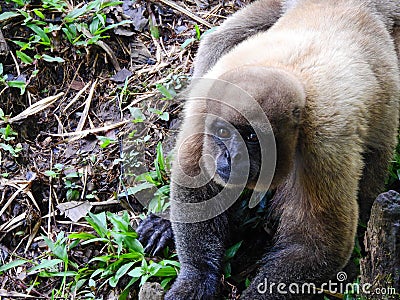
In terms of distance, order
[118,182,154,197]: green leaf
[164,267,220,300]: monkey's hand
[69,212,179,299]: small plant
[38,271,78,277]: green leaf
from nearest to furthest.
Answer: [164,267,220,300]: monkey's hand → [69,212,179,299]: small plant → [38,271,78,277]: green leaf → [118,182,154,197]: green leaf

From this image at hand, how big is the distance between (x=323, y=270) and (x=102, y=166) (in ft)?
7.06

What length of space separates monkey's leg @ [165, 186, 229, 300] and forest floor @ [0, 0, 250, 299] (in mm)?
309

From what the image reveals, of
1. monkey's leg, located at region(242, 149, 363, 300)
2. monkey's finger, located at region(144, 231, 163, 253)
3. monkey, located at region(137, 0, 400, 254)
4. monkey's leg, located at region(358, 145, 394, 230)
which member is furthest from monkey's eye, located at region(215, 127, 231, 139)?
monkey, located at region(137, 0, 400, 254)

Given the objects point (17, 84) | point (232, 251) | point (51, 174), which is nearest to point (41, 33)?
point (17, 84)

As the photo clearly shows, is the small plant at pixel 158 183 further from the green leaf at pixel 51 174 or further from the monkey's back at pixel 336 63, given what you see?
the monkey's back at pixel 336 63

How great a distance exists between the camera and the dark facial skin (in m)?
3.86

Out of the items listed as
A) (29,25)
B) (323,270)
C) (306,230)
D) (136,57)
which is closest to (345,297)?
(323,270)

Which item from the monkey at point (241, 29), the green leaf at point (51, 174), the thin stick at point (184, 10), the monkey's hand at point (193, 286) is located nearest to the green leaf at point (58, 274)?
the monkey's hand at point (193, 286)

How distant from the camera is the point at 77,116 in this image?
18.7 feet

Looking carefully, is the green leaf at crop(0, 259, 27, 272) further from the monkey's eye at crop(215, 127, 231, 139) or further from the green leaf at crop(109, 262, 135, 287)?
the monkey's eye at crop(215, 127, 231, 139)

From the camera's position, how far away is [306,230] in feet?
13.6

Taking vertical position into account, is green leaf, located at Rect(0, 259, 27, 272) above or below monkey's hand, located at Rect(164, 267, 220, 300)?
below

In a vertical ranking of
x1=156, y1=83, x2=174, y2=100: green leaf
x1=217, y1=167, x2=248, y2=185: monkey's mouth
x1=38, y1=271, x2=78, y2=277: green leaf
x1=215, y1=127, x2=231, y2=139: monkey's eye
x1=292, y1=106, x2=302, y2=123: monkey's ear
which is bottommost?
x1=38, y1=271, x2=78, y2=277: green leaf

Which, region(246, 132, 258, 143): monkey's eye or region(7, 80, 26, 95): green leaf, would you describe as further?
region(7, 80, 26, 95): green leaf
